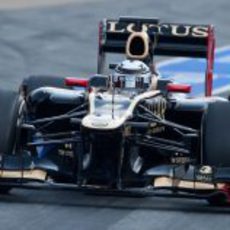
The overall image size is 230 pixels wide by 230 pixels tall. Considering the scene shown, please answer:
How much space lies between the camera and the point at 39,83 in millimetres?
17250

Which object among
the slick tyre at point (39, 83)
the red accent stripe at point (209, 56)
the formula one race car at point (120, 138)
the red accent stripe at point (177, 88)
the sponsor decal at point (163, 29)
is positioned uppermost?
the sponsor decal at point (163, 29)

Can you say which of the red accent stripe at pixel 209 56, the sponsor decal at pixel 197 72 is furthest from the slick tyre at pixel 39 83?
the sponsor decal at pixel 197 72

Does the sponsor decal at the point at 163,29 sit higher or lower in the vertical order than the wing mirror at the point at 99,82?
higher

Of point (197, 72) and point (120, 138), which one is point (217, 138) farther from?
point (197, 72)

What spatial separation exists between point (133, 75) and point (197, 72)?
25.5 ft

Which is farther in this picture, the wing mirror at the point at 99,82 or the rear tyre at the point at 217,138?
the wing mirror at the point at 99,82

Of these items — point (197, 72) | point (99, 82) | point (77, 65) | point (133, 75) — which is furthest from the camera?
point (77, 65)

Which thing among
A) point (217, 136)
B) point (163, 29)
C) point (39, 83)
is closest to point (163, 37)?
point (163, 29)

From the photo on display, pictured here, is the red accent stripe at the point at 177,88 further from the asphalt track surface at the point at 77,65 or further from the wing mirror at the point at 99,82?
the asphalt track surface at the point at 77,65

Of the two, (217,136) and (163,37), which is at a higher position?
(163,37)

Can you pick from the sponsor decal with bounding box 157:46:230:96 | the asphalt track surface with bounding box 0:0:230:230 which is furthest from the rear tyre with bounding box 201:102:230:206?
the sponsor decal with bounding box 157:46:230:96

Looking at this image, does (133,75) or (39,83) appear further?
(39,83)

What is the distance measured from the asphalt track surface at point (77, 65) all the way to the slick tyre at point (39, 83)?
1.95 meters

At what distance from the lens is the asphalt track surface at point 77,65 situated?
13.9 m
